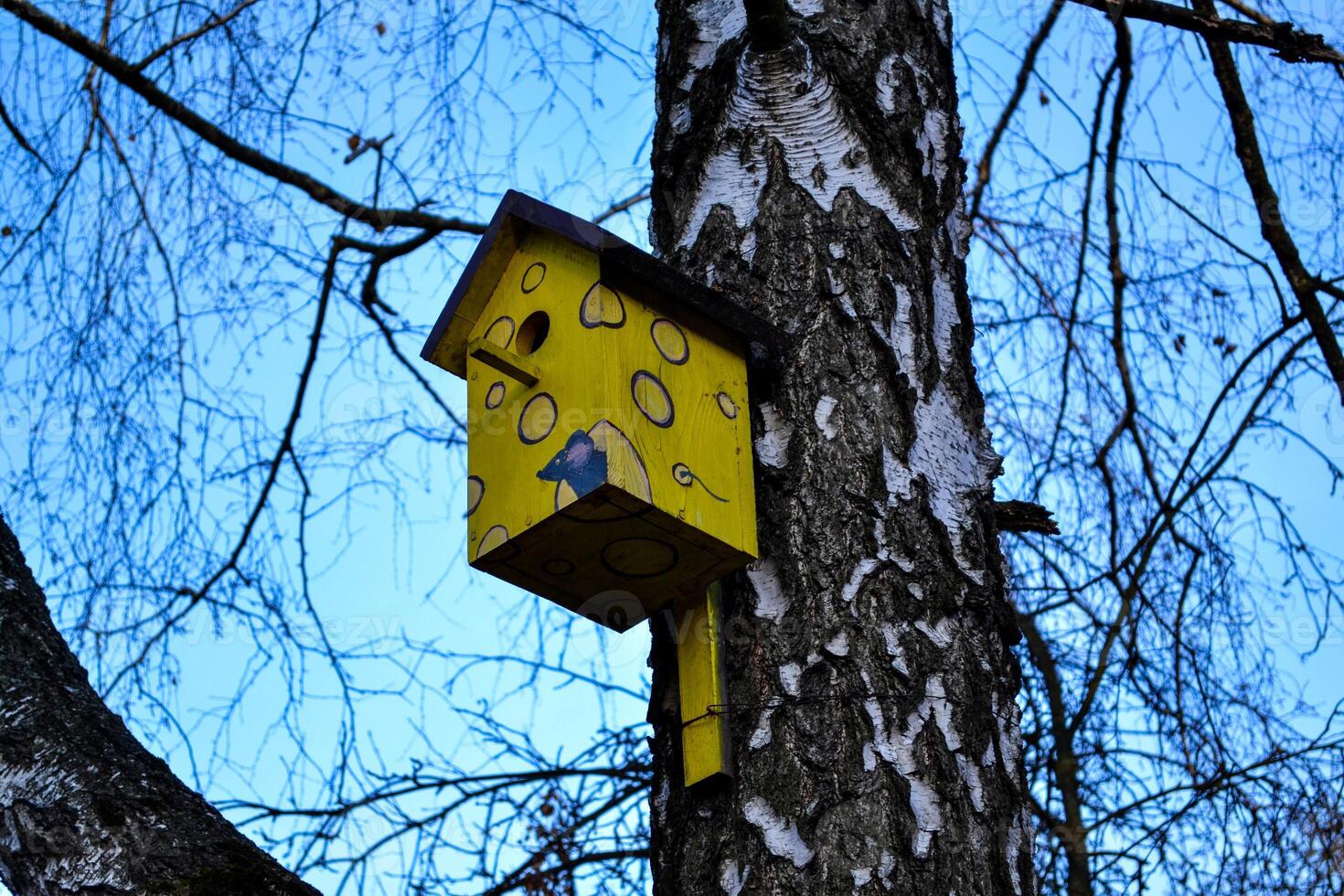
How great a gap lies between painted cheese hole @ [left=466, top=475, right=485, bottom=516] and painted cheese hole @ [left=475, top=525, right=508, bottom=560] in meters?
0.07

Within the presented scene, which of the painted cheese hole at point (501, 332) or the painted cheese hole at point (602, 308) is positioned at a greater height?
the painted cheese hole at point (501, 332)

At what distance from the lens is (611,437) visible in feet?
5.81

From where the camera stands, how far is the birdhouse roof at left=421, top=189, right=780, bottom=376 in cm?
192

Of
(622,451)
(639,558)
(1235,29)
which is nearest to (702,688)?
(639,558)

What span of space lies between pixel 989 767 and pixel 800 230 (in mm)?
767

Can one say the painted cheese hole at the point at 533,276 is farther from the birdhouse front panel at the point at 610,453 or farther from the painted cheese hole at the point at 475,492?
the painted cheese hole at the point at 475,492

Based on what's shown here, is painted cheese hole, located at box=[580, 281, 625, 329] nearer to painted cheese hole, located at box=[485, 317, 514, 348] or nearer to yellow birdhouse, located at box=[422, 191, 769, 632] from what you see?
yellow birdhouse, located at box=[422, 191, 769, 632]

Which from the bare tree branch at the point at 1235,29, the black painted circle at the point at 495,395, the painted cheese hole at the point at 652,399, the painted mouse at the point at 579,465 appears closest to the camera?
the painted mouse at the point at 579,465

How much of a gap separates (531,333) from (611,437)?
0.39 meters

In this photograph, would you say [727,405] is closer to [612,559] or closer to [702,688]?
[612,559]

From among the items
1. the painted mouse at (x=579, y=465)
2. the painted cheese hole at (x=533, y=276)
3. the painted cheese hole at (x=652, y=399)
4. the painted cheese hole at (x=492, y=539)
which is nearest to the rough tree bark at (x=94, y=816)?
the painted cheese hole at (x=492, y=539)

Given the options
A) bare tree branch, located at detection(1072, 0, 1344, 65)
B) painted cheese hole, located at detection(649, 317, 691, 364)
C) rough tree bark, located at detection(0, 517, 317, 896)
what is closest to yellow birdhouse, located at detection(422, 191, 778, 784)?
painted cheese hole, located at detection(649, 317, 691, 364)

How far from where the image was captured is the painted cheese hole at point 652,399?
186 cm

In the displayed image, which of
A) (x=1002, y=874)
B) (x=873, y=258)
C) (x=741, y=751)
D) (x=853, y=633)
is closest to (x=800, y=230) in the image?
(x=873, y=258)
